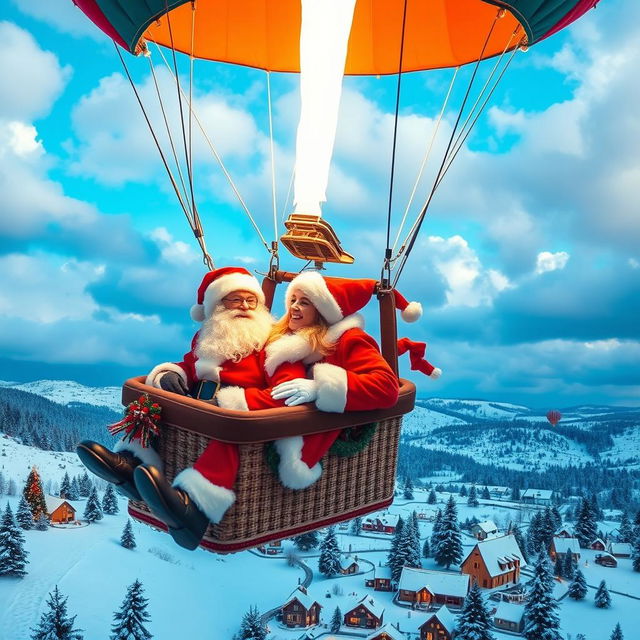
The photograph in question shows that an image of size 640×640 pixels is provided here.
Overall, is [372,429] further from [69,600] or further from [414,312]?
[69,600]

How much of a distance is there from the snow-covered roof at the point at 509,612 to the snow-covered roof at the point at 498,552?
916mm

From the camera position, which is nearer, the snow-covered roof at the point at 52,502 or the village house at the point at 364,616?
the village house at the point at 364,616

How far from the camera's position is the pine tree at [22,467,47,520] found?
17719 mm

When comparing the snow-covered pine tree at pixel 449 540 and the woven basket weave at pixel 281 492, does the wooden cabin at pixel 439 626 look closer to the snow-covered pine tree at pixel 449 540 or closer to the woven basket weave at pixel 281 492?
the snow-covered pine tree at pixel 449 540

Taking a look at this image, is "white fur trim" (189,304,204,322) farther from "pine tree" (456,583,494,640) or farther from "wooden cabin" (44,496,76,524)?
"wooden cabin" (44,496,76,524)

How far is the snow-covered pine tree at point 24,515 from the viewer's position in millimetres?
17197

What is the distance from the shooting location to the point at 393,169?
9.55 feet

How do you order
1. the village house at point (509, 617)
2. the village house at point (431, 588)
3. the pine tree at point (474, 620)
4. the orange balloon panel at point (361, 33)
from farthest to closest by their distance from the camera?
the village house at point (431, 588) → the village house at point (509, 617) → the pine tree at point (474, 620) → the orange balloon panel at point (361, 33)

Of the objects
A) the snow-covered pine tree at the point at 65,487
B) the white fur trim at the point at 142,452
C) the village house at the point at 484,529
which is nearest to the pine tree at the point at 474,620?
the village house at the point at 484,529

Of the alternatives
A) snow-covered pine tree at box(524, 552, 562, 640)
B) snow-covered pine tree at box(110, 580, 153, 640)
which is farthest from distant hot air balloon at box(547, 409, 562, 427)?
snow-covered pine tree at box(110, 580, 153, 640)

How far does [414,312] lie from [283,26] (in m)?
2.14

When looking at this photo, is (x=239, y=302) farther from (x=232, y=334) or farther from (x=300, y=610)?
(x=300, y=610)

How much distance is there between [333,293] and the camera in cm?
292

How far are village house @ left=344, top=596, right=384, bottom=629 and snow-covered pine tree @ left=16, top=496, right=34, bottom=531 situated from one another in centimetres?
745
